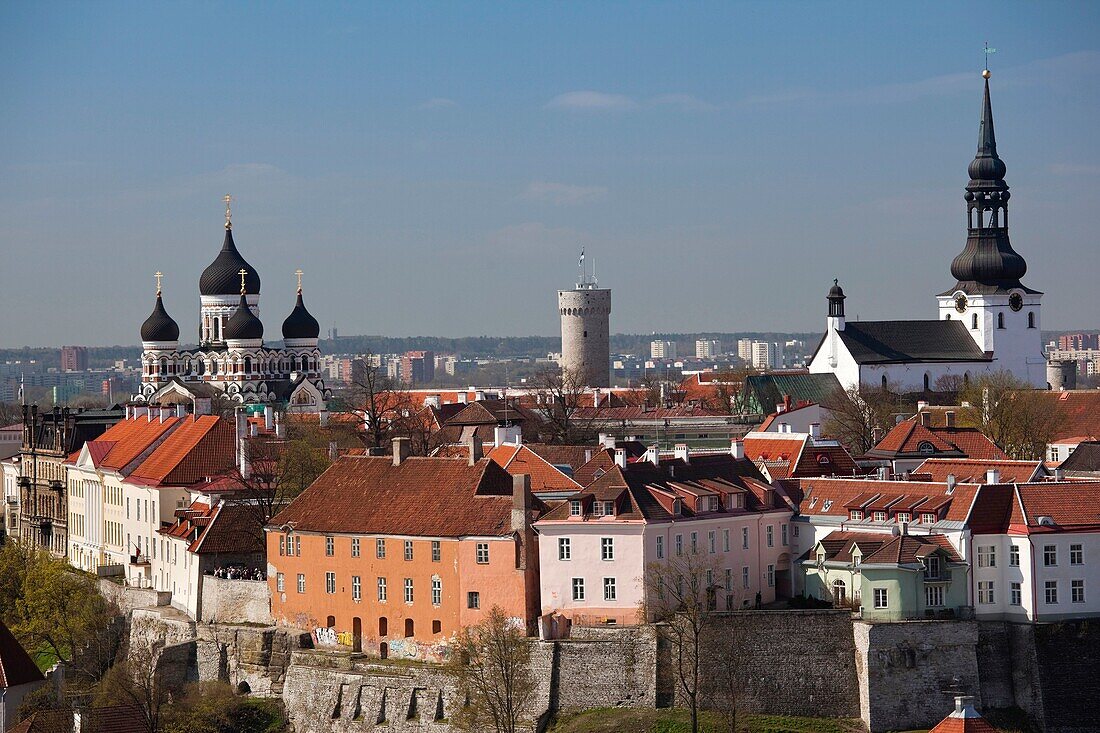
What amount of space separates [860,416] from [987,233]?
38.1 metres

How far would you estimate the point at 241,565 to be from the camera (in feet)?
240

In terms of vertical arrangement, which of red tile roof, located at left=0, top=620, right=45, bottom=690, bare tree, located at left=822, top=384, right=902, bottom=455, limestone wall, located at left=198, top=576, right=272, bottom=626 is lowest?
red tile roof, located at left=0, top=620, right=45, bottom=690

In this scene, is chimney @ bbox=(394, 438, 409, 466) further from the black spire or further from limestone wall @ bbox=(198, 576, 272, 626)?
the black spire

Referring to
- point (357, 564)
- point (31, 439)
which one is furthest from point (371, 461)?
point (31, 439)

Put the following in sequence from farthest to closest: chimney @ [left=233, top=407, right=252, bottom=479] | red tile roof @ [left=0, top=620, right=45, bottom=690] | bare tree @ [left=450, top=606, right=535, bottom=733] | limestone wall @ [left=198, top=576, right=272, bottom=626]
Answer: chimney @ [left=233, top=407, right=252, bottom=479]
limestone wall @ [left=198, top=576, right=272, bottom=626]
red tile roof @ [left=0, top=620, right=45, bottom=690]
bare tree @ [left=450, top=606, right=535, bottom=733]

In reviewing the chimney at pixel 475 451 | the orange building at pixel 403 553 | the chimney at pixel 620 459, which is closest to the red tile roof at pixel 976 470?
the chimney at pixel 620 459

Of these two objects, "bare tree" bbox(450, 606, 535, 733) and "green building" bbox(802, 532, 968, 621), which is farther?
"green building" bbox(802, 532, 968, 621)

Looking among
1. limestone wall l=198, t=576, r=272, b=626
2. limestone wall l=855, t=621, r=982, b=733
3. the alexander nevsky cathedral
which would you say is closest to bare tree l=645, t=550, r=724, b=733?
limestone wall l=855, t=621, r=982, b=733

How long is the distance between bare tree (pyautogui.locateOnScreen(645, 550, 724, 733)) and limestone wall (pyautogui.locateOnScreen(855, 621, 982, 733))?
4.50 meters

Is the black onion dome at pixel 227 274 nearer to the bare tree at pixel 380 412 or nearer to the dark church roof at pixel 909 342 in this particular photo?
the bare tree at pixel 380 412

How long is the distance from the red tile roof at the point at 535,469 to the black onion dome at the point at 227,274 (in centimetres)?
9304

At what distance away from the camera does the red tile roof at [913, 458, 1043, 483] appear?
68.5 m

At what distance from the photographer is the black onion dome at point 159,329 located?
540 feet

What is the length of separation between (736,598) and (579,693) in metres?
7.12
